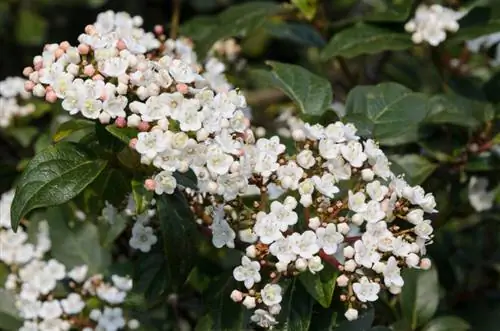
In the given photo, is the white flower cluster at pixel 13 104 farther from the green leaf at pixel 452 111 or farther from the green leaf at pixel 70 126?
the green leaf at pixel 452 111

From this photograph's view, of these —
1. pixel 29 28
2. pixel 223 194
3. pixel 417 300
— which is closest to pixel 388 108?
pixel 417 300

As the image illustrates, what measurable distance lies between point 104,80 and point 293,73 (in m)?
0.55

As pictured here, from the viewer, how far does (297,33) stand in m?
2.37

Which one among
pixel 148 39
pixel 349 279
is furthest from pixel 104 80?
pixel 349 279

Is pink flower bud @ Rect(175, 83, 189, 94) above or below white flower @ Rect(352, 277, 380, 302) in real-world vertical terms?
above

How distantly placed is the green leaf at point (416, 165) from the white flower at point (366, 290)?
0.58 m

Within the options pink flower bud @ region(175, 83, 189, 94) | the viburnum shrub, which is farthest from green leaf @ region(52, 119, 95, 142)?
pink flower bud @ region(175, 83, 189, 94)

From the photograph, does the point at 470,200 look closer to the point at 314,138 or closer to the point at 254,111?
the point at 314,138

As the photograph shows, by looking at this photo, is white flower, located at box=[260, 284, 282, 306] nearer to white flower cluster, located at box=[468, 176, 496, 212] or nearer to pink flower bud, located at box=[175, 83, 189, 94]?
pink flower bud, located at box=[175, 83, 189, 94]

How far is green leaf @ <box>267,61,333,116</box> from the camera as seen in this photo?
73.2 inches

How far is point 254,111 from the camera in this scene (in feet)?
9.78

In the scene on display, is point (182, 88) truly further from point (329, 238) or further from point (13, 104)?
point (13, 104)

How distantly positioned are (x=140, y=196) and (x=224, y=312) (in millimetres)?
311

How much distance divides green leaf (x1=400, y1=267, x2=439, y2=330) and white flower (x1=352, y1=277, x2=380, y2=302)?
475 millimetres
